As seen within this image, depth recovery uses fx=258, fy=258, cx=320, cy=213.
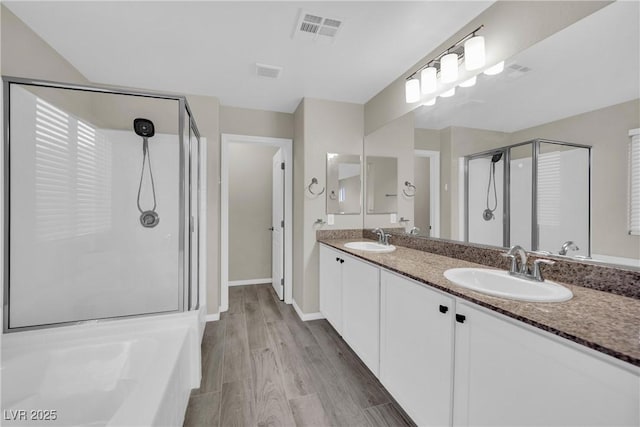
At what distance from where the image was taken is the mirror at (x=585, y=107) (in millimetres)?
988

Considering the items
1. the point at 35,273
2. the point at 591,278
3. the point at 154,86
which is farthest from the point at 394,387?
the point at 154,86

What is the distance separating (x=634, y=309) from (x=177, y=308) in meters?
2.43

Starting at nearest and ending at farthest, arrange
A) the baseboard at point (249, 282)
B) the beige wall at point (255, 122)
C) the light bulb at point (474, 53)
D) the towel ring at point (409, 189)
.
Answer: the light bulb at point (474, 53)
the towel ring at point (409, 189)
the beige wall at point (255, 122)
the baseboard at point (249, 282)

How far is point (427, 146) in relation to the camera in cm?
205

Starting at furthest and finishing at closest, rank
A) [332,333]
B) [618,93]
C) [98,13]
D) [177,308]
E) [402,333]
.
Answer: [332,333] < [177,308] < [98,13] < [402,333] < [618,93]

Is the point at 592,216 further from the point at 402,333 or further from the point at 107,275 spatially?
the point at 107,275

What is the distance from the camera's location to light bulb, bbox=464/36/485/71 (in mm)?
1481

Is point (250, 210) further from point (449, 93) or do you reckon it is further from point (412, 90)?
point (449, 93)

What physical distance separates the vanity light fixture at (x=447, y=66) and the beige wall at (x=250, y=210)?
247 centimetres

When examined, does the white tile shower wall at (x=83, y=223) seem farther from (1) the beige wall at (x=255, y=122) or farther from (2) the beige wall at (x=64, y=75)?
(1) the beige wall at (x=255, y=122)

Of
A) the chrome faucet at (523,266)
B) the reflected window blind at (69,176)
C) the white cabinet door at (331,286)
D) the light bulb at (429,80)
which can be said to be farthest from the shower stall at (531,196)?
the reflected window blind at (69,176)

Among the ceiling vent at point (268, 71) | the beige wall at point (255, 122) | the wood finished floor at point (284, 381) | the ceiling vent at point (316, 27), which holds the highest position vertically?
the ceiling vent at point (268, 71)

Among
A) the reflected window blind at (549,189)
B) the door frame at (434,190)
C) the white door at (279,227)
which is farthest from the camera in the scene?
the white door at (279,227)

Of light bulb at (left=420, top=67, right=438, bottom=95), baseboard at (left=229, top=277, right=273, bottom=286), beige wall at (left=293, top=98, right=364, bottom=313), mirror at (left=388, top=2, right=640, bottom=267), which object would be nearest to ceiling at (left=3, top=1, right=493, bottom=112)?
light bulb at (left=420, top=67, right=438, bottom=95)
